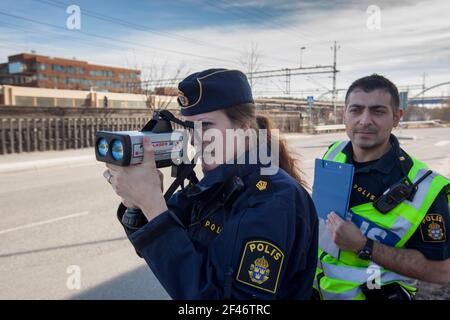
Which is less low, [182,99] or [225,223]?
[182,99]

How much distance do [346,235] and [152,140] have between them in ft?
3.26

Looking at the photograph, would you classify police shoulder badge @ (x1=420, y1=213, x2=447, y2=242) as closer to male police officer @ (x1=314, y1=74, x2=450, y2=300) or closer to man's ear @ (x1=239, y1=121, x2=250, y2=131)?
male police officer @ (x1=314, y1=74, x2=450, y2=300)

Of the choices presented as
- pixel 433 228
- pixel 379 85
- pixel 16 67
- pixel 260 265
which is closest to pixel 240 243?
pixel 260 265

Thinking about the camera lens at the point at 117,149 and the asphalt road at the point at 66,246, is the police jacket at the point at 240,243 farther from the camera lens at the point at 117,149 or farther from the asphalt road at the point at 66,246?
the asphalt road at the point at 66,246

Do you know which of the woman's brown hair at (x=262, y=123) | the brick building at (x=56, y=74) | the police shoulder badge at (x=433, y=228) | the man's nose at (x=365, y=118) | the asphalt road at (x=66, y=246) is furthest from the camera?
the brick building at (x=56, y=74)

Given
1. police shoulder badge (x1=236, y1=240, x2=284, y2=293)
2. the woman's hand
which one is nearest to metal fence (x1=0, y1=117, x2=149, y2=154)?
the woman's hand

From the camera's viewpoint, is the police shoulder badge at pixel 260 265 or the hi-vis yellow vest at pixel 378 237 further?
the hi-vis yellow vest at pixel 378 237

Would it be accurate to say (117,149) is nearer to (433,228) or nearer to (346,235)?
(346,235)

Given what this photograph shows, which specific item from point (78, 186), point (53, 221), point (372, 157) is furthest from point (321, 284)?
point (78, 186)

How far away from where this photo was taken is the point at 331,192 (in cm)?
181

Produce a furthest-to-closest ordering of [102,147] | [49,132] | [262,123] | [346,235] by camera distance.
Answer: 1. [49,132]
2. [346,235]
3. [262,123]
4. [102,147]

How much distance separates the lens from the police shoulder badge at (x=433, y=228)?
5.24ft

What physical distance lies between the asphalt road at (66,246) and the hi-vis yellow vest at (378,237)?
535 mm

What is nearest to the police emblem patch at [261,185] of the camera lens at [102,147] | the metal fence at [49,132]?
the camera lens at [102,147]
